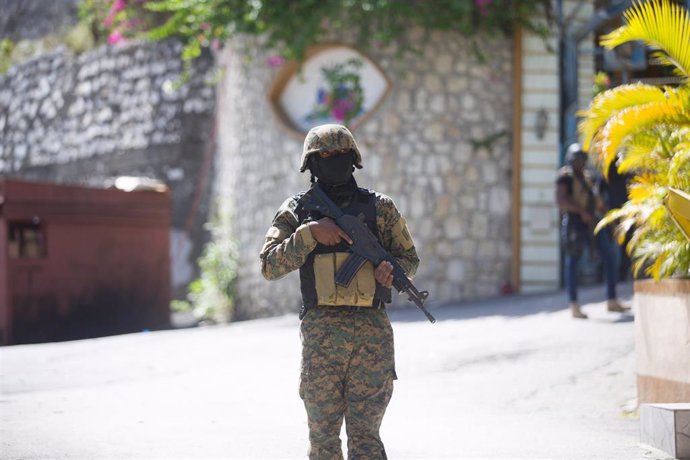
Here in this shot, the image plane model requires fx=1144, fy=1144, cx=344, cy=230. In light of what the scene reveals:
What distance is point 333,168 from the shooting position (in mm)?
4773

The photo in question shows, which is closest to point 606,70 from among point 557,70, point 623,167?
point 557,70

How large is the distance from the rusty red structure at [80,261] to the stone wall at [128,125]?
7.40 ft

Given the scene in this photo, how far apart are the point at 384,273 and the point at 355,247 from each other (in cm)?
16

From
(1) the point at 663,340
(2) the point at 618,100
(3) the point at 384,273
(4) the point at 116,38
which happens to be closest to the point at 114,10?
(4) the point at 116,38

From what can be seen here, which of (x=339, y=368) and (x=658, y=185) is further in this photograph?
(x=658, y=185)

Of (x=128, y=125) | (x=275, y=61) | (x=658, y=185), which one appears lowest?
(x=658, y=185)

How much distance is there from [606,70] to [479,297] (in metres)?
3.44

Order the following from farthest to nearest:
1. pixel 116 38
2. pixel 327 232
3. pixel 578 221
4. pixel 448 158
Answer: pixel 116 38 → pixel 448 158 → pixel 578 221 → pixel 327 232

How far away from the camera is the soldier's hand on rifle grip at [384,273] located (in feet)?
15.4

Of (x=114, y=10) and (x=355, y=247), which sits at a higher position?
(x=114, y=10)

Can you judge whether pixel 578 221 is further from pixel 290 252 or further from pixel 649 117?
pixel 290 252

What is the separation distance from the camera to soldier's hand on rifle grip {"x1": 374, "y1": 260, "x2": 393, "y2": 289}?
15.4 feet

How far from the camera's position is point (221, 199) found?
16.7 metres

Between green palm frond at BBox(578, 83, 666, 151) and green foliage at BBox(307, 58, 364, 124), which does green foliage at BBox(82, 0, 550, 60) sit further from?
green palm frond at BBox(578, 83, 666, 151)
